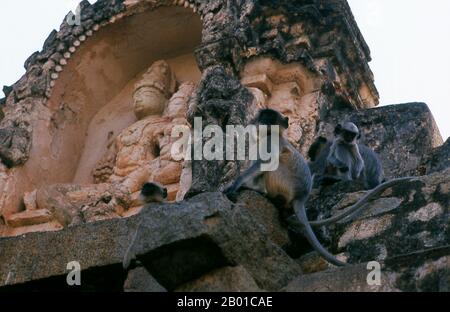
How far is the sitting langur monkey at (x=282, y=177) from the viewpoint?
7.49 meters

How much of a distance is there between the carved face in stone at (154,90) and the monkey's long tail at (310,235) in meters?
5.35

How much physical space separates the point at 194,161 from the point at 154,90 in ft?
9.72

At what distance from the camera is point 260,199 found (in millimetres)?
7441

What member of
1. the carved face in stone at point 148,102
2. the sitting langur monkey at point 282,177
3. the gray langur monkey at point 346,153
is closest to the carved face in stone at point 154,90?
the carved face in stone at point 148,102

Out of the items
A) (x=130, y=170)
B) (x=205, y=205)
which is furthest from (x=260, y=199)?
(x=130, y=170)

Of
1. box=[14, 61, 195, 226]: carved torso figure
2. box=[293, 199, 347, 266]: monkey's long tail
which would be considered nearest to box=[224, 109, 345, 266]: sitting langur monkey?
box=[293, 199, 347, 266]: monkey's long tail

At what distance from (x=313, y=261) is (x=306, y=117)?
14.7 ft

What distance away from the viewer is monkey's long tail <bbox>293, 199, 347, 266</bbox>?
6.50 meters

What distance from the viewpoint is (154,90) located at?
41.8 feet

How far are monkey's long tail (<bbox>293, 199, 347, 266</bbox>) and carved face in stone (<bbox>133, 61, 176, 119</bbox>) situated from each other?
5349 millimetres

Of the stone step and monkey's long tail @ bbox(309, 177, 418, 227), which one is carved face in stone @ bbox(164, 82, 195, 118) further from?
Answer: monkey's long tail @ bbox(309, 177, 418, 227)

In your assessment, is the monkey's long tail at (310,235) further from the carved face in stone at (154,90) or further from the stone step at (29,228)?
the carved face in stone at (154,90)

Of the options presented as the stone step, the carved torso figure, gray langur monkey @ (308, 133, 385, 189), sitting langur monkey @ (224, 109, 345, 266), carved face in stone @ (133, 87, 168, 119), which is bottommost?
sitting langur monkey @ (224, 109, 345, 266)
